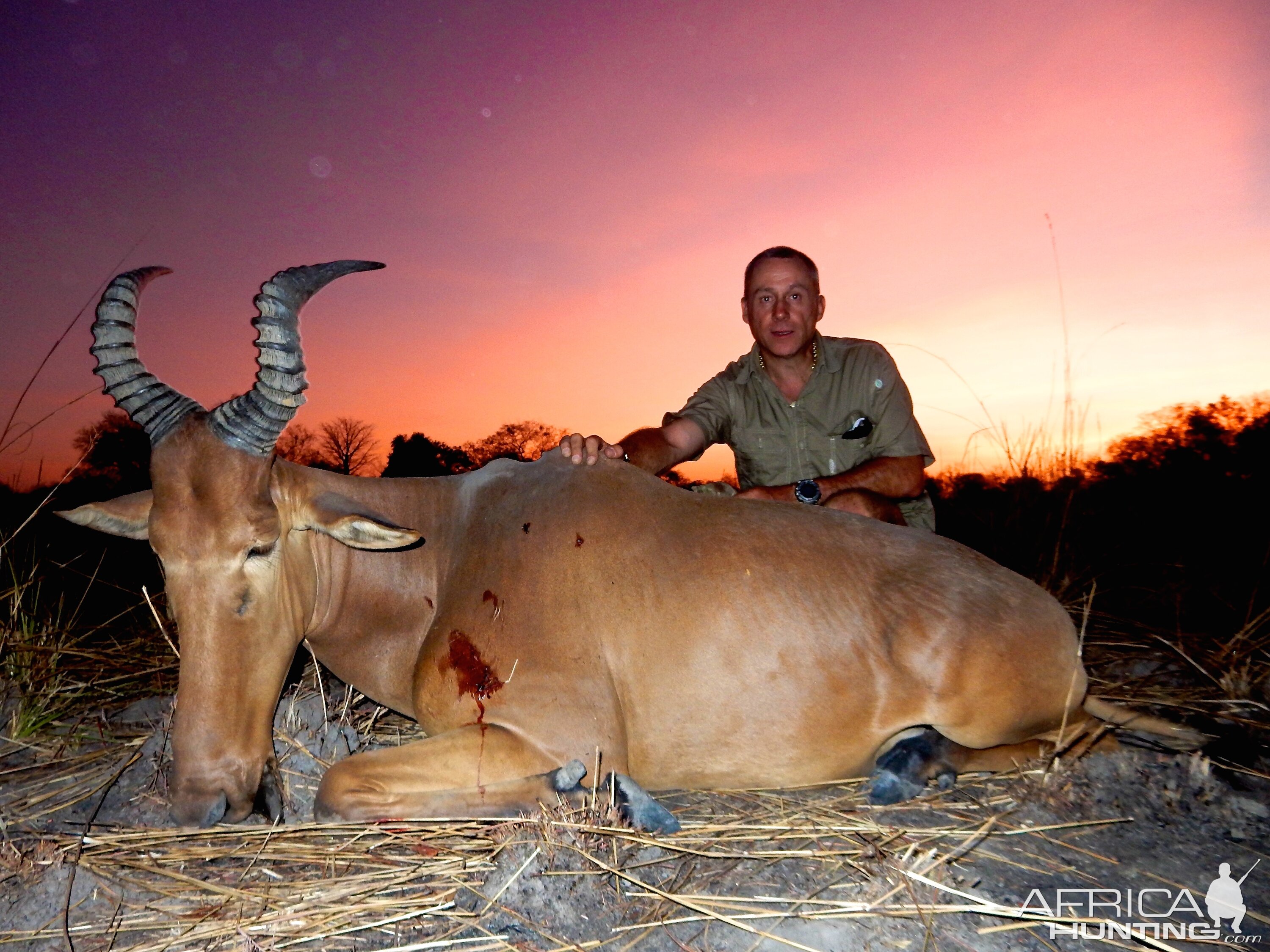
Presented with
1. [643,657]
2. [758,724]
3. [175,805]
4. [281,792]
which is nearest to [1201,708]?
[758,724]

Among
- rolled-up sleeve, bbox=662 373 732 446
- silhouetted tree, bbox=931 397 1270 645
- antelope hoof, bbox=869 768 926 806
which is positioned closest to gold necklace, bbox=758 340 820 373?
rolled-up sleeve, bbox=662 373 732 446

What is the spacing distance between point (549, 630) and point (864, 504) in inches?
112

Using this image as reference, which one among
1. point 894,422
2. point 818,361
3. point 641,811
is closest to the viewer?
point 641,811

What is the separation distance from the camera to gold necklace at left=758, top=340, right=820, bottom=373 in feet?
21.4

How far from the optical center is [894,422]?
617 cm

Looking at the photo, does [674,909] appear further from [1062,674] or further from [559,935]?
[1062,674]

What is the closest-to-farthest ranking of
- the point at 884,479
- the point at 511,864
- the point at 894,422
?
the point at 511,864 → the point at 884,479 → the point at 894,422

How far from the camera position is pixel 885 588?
3.57m

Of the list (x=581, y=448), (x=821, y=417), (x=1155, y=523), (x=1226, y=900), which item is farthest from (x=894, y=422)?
(x=1155, y=523)

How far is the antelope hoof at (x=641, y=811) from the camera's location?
2.99 meters

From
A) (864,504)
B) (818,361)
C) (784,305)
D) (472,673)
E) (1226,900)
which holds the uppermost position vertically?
(784,305)

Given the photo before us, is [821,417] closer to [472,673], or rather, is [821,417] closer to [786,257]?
[786,257]

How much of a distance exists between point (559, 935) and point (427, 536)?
79.1 inches

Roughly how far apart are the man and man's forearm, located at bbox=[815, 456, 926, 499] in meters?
0.01
